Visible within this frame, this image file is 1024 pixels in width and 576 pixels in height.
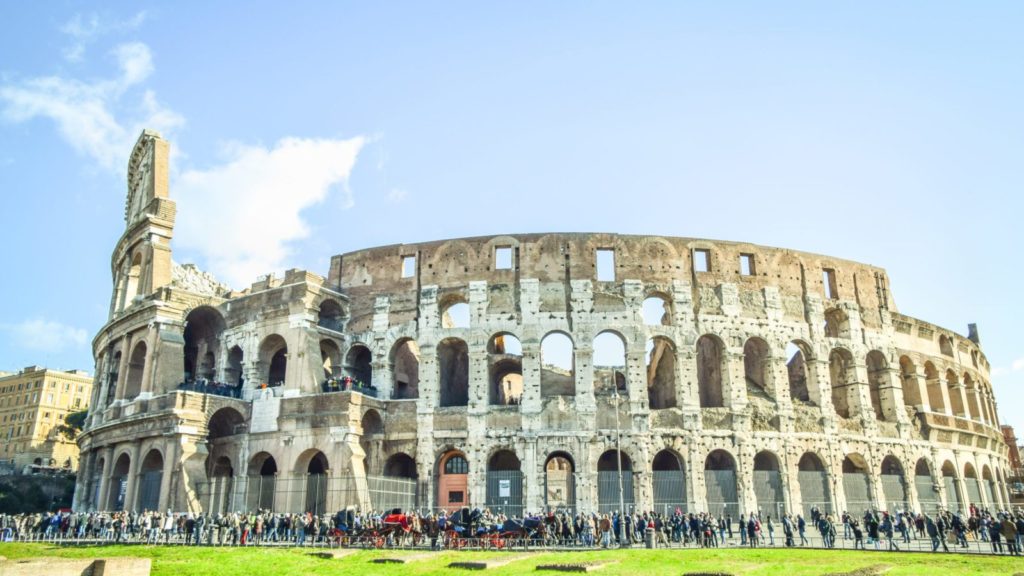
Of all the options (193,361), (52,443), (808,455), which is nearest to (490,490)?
(808,455)

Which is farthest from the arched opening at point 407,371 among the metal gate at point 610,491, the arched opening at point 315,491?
the metal gate at point 610,491

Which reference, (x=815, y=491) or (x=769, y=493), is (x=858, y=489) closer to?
(x=815, y=491)

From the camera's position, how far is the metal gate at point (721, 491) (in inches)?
1135

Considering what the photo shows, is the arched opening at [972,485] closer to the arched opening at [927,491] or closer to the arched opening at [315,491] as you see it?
the arched opening at [927,491]

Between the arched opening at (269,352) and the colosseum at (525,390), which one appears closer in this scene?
the colosseum at (525,390)

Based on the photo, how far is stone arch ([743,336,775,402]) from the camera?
104 feet

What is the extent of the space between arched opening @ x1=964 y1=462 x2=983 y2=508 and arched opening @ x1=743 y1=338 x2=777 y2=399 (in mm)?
11244

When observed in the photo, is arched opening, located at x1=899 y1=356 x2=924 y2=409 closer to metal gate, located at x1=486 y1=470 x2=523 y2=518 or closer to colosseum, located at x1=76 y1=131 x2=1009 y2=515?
colosseum, located at x1=76 y1=131 x2=1009 y2=515

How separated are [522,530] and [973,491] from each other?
26.0 metres

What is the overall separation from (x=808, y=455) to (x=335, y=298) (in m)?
20.9

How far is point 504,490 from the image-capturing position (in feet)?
94.1

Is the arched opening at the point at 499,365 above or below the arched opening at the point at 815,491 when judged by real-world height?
above

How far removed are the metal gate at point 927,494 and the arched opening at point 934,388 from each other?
4.44m

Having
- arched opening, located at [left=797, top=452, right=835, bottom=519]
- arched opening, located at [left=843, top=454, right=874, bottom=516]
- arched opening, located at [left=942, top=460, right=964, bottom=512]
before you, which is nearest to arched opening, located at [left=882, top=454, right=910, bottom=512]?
arched opening, located at [left=843, top=454, right=874, bottom=516]
